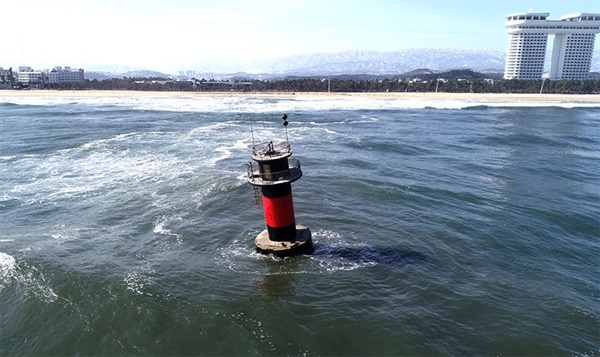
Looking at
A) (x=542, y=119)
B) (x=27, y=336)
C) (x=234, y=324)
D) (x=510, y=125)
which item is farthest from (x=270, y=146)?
(x=542, y=119)

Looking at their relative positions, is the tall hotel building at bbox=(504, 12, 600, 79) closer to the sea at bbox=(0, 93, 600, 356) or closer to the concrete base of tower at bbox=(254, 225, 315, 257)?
the sea at bbox=(0, 93, 600, 356)

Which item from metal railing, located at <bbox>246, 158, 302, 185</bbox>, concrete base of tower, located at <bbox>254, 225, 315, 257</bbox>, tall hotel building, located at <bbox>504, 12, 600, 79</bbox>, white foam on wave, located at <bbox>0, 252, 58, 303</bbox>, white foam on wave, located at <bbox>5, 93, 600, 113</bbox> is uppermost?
tall hotel building, located at <bbox>504, 12, 600, 79</bbox>

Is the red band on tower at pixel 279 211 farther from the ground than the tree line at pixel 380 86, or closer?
closer

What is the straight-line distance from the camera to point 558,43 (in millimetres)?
192625

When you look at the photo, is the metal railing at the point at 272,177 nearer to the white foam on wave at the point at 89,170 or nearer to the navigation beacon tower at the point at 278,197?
the navigation beacon tower at the point at 278,197

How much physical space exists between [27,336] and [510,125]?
204ft

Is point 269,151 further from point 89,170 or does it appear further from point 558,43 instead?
point 558,43

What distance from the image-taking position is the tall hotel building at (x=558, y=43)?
18712cm

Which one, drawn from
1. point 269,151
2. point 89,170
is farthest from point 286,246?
point 89,170

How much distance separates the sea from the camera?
36.7ft

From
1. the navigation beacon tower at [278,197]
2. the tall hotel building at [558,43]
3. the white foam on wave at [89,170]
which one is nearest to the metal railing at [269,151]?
the navigation beacon tower at [278,197]

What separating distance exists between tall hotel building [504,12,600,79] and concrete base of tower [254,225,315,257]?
224044 millimetres

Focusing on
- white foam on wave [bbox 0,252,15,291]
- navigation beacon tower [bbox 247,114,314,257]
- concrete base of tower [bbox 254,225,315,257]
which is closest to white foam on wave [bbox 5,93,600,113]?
white foam on wave [bbox 0,252,15,291]

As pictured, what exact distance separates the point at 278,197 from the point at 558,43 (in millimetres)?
233278
